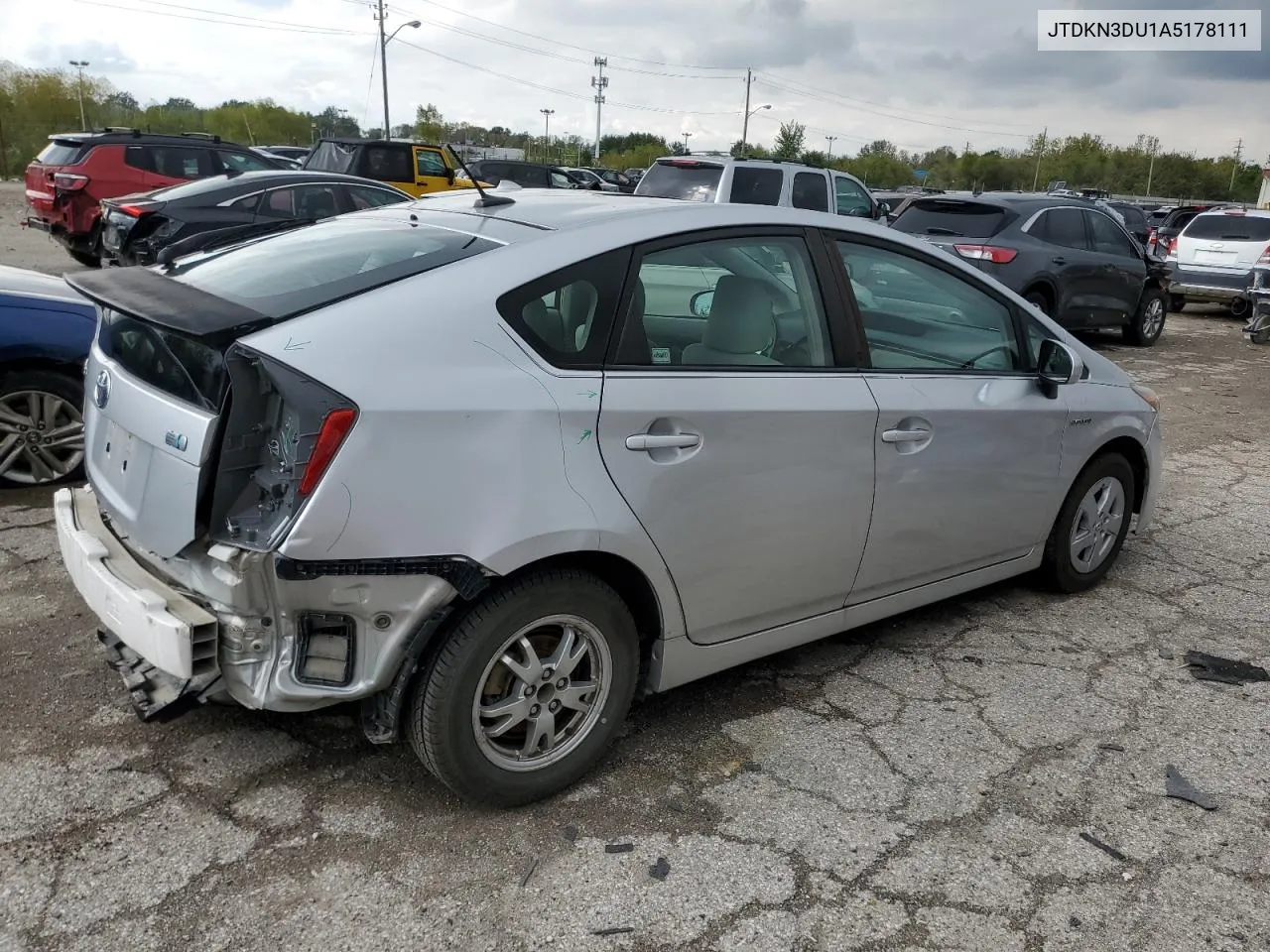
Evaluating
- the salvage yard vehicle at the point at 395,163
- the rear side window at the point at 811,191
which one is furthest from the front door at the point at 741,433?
the salvage yard vehicle at the point at 395,163

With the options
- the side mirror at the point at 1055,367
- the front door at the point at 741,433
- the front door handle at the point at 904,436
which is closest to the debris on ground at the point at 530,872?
the front door at the point at 741,433

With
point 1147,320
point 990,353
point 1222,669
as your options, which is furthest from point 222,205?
point 1147,320

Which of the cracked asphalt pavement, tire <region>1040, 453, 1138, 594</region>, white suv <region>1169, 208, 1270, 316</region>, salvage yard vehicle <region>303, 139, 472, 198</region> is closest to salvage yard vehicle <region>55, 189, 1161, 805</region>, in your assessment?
the cracked asphalt pavement

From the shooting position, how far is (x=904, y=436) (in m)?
3.42

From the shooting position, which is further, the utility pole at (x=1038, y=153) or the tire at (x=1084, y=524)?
the utility pole at (x=1038, y=153)

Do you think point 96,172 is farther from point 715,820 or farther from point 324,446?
point 715,820

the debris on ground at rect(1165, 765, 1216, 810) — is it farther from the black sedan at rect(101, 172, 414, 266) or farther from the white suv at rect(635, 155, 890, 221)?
the black sedan at rect(101, 172, 414, 266)

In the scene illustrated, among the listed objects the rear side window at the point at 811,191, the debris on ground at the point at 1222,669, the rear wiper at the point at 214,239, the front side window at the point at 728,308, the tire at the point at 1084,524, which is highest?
the rear side window at the point at 811,191

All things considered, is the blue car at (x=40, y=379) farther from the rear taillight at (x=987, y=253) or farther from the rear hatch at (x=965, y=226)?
the rear taillight at (x=987, y=253)

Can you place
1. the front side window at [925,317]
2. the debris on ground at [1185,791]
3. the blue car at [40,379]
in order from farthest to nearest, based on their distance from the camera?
the blue car at [40,379] → the front side window at [925,317] → the debris on ground at [1185,791]

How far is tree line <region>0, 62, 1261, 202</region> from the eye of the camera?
189ft

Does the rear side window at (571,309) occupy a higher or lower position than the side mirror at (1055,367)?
higher

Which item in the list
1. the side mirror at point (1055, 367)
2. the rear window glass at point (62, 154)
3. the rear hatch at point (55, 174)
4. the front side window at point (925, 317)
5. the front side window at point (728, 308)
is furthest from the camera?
the rear window glass at point (62, 154)

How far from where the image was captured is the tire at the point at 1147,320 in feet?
41.5
